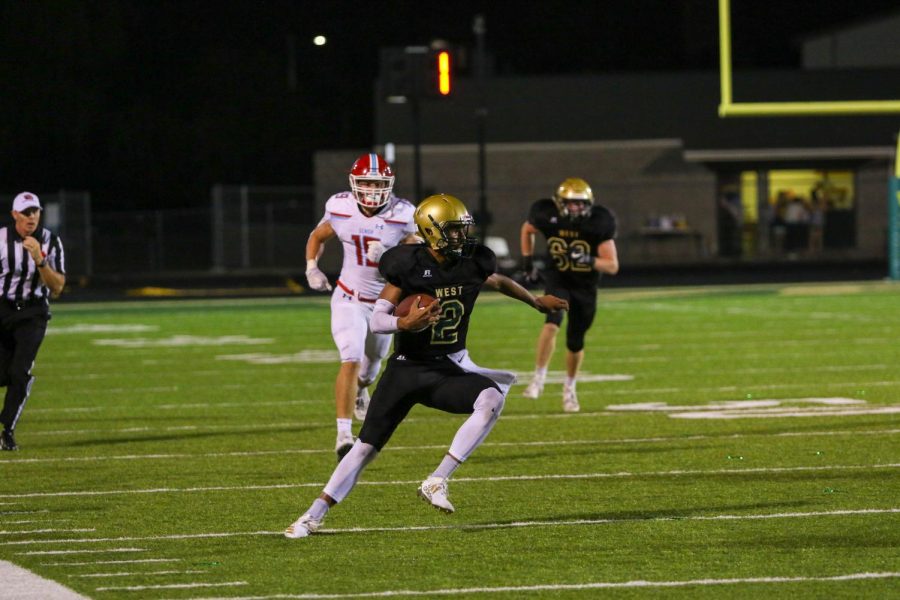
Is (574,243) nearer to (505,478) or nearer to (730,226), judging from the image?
(505,478)

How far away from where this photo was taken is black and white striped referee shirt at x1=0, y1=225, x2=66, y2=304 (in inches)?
426

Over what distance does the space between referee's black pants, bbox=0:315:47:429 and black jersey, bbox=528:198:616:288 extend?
3907 millimetres

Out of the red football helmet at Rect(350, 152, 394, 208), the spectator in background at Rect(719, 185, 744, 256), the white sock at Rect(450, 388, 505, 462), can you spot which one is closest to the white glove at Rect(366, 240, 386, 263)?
the red football helmet at Rect(350, 152, 394, 208)

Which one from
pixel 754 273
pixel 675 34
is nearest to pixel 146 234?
pixel 754 273

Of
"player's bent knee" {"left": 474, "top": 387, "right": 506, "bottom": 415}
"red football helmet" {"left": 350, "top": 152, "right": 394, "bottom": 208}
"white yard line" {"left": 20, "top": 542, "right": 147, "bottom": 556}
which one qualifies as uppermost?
"red football helmet" {"left": 350, "top": 152, "right": 394, "bottom": 208}

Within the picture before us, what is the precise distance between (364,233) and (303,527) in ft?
11.0

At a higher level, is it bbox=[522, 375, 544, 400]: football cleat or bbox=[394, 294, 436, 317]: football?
bbox=[394, 294, 436, 317]: football

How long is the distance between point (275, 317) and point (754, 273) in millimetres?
15477

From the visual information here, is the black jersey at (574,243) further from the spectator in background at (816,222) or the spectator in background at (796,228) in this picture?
the spectator in background at (796,228)

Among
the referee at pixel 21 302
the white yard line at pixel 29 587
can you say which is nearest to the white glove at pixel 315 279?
the referee at pixel 21 302

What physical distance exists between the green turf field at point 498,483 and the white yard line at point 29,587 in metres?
0.08

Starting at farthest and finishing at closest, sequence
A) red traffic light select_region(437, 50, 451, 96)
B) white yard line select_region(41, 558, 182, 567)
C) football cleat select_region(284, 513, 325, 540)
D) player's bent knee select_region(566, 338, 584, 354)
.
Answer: red traffic light select_region(437, 50, 451, 96) → player's bent knee select_region(566, 338, 584, 354) → football cleat select_region(284, 513, 325, 540) → white yard line select_region(41, 558, 182, 567)

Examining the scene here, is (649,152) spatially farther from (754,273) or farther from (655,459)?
(655,459)

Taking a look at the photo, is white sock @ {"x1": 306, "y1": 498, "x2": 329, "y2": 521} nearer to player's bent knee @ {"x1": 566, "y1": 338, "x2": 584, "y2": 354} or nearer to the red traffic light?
player's bent knee @ {"x1": 566, "y1": 338, "x2": 584, "y2": 354}
